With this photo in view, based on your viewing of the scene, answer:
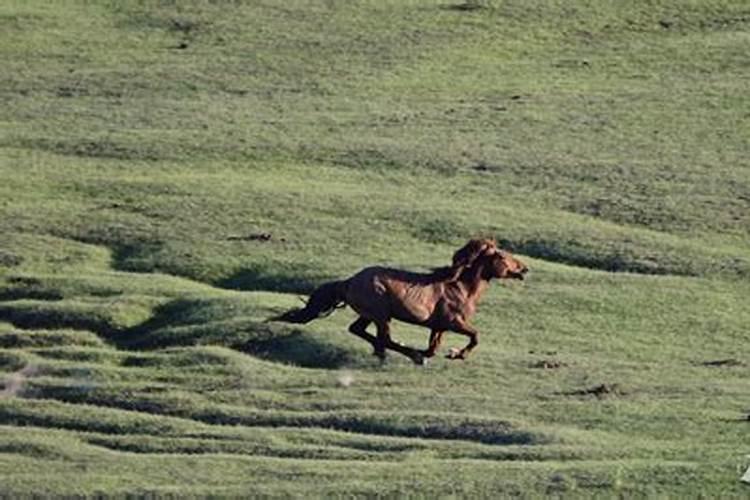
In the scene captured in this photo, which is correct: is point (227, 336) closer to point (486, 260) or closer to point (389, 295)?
point (389, 295)

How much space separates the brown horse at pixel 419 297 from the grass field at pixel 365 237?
0.52 meters

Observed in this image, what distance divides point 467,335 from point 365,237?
8634mm

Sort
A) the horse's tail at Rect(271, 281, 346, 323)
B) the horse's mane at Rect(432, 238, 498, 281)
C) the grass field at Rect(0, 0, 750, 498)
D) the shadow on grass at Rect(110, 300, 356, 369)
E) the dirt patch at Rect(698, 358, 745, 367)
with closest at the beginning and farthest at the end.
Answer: the grass field at Rect(0, 0, 750, 498)
the horse's tail at Rect(271, 281, 346, 323)
the horse's mane at Rect(432, 238, 498, 281)
the dirt patch at Rect(698, 358, 745, 367)
the shadow on grass at Rect(110, 300, 356, 369)

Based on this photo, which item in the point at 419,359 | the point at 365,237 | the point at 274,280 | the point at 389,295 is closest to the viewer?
the point at 389,295

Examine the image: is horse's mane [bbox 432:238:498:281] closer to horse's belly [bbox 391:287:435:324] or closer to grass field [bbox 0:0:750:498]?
horse's belly [bbox 391:287:435:324]

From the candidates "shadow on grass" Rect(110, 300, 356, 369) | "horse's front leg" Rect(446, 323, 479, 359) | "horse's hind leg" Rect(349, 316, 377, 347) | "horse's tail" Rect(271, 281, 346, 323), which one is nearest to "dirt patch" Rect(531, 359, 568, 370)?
"horse's front leg" Rect(446, 323, 479, 359)

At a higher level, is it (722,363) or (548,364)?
(722,363)

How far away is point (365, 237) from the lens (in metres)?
43.5

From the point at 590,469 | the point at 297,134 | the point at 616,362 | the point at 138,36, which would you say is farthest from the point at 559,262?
the point at 138,36

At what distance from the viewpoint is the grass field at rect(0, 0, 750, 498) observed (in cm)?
3038

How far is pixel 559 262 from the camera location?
42.6 m

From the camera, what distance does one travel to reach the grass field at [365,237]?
99.7 feet

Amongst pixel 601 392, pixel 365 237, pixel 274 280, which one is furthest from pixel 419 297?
pixel 365 237

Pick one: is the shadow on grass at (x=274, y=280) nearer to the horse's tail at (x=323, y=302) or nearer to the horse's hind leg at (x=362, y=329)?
the horse's tail at (x=323, y=302)
